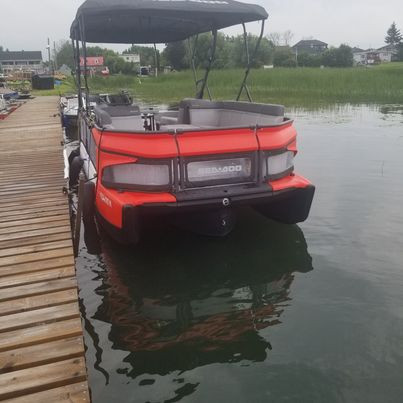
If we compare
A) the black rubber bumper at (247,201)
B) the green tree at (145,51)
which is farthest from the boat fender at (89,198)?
the green tree at (145,51)

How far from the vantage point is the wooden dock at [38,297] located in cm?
261

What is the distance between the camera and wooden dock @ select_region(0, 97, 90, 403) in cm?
261

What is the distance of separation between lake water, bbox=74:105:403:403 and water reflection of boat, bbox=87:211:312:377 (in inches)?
0.5

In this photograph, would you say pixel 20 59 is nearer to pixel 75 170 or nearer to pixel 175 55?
pixel 175 55

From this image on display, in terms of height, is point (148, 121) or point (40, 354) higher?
point (148, 121)

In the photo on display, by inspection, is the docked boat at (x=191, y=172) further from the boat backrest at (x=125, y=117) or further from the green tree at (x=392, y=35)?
the green tree at (x=392, y=35)

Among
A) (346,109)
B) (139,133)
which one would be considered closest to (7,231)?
(139,133)

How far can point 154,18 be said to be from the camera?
307 inches

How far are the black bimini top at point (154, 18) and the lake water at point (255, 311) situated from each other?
2706mm

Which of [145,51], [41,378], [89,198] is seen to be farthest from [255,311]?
[145,51]

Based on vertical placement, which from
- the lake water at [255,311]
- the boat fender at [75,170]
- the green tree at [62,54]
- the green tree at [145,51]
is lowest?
the lake water at [255,311]

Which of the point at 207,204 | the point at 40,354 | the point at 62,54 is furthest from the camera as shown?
the point at 62,54

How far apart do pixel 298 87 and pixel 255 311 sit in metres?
22.6

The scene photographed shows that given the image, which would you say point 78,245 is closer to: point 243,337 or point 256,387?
point 243,337
